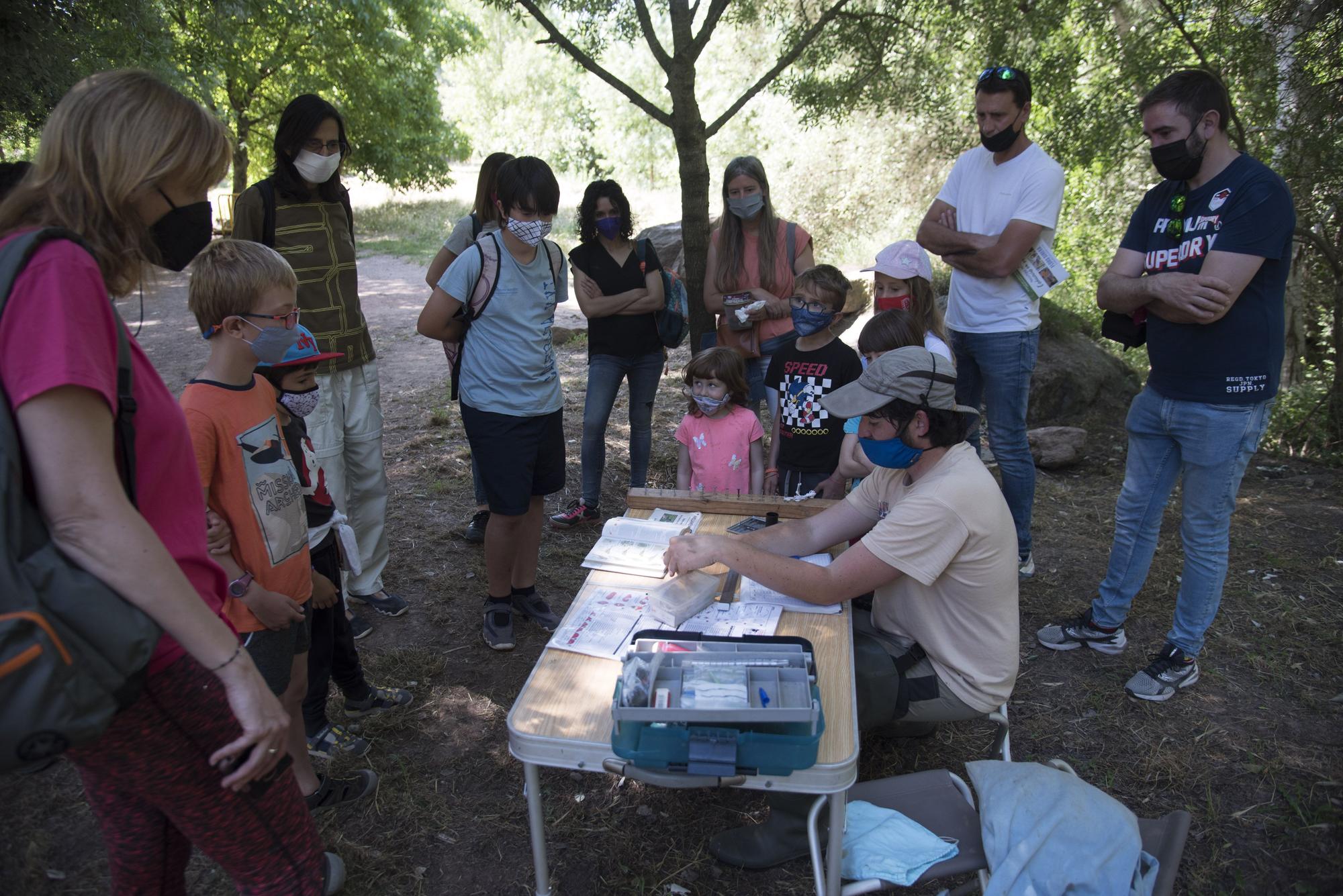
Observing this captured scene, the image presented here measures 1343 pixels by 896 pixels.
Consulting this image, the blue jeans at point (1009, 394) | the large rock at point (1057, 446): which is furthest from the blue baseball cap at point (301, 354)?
the large rock at point (1057, 446)

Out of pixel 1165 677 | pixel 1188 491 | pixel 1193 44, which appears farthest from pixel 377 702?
pixel 1193 44

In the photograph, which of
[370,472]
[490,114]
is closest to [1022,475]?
[370,472]

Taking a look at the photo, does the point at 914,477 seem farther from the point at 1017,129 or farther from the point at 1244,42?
the point at 1244,42

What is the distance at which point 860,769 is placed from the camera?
292 centimetres

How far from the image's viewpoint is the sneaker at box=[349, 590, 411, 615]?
392 cm

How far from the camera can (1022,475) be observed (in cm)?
391

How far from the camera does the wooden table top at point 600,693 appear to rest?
186 cm

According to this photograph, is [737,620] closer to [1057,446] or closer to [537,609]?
[537,609]

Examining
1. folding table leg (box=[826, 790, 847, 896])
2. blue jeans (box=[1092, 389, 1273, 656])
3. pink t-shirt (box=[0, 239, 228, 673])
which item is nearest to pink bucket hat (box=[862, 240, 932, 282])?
blue jeans (box=[1092, 389, 1273, 656])

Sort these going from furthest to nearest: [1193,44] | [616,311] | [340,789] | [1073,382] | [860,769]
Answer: [1073,382] < [1193,44] < [616,311] < [860,769] < [340,789]

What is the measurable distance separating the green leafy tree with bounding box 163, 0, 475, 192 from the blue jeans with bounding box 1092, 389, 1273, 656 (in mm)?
10972

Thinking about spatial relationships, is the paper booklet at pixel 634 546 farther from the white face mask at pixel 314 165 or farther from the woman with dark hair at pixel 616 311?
the white face mask at pixel 314 165

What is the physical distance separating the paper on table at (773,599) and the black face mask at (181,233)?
1.62m

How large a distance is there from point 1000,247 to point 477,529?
3063 millimetres
